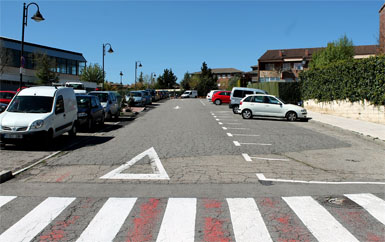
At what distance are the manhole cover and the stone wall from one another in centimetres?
1504

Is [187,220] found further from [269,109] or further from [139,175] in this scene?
[269,109]

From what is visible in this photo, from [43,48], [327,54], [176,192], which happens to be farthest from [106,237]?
[43,48]

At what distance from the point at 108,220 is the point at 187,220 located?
1.06 meters

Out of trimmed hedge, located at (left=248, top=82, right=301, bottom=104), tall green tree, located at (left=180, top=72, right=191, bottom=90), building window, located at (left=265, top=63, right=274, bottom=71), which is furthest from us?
tall green tree, located at (left=180, top=72, right=191, bottom=90)

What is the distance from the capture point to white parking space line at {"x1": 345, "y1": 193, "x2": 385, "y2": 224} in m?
5.07

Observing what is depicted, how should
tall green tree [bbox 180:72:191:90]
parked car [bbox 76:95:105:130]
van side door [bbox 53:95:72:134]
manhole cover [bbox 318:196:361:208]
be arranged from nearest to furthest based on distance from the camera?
1. manhole cover [bbox 318:196:361:208]
2. van side door [bbox 53:95:72:134]
3. parked car [bbox 76:95:105:130]
4. tall green tree [bbox 180:72:191:90]

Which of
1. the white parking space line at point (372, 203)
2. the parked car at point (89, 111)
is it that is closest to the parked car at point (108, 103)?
the parked car at point (89, 111)

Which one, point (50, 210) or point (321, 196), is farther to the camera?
point (321, 196)

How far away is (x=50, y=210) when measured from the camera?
17.1 ft

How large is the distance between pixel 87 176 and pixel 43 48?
56.6 m

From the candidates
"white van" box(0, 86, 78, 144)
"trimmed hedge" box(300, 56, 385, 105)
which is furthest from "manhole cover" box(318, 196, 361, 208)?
"trimmed hedge" box(300, 56, 385, 105)

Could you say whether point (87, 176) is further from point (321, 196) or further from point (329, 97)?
point (329, 97)

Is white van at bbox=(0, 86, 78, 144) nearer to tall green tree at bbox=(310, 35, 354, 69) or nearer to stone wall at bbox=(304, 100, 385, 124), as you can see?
stone wall at bbox=(304, 100, 385, 124)

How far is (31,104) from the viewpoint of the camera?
38.3 feet
